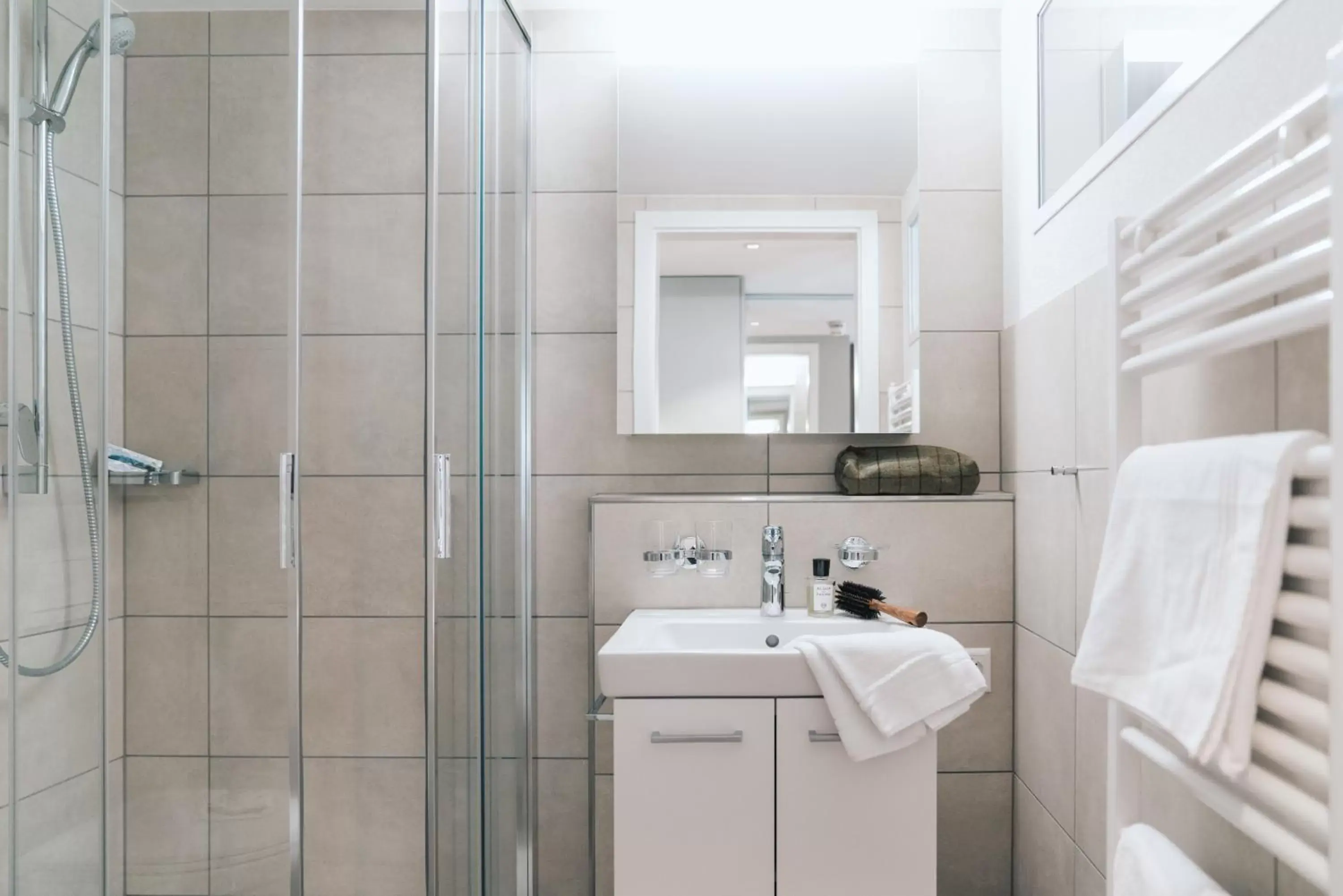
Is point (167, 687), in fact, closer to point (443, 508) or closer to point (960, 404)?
point (443, 508)

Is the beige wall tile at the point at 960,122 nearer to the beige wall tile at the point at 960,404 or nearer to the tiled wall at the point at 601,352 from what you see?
the tiled wall at the point at 601,352

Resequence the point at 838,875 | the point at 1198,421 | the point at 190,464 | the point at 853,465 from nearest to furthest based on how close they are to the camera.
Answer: the point at 190,464
the point at 1198,421
the point at 838,875
the point at 853,465

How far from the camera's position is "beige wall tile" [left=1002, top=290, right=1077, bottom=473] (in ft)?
5.89

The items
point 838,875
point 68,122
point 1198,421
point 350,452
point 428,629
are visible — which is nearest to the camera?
point 68,122

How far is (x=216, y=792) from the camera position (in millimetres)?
1144

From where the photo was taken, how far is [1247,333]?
962mm

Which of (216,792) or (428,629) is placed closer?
(216,792)

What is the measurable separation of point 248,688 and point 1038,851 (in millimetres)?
1629

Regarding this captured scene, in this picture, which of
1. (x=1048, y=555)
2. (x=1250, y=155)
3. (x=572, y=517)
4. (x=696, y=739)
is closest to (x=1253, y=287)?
(x=1250, y=155)

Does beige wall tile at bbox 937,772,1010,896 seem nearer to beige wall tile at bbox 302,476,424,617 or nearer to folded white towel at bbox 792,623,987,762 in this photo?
folded white towel at bbox 792,623,987,762

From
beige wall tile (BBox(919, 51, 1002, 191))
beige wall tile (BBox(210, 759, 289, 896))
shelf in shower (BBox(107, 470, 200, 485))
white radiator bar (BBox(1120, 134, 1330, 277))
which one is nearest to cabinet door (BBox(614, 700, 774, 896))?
beige wall tile (BBox(210, 759, 289, 896))

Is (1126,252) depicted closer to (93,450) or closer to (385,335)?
(385,335)

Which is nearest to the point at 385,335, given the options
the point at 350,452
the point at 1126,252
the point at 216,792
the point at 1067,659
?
the point at 350,452

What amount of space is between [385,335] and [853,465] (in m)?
1.14
